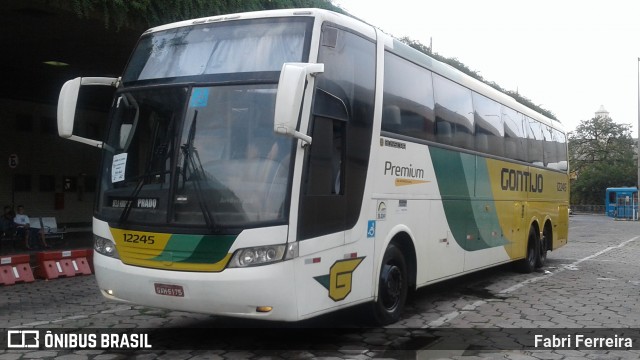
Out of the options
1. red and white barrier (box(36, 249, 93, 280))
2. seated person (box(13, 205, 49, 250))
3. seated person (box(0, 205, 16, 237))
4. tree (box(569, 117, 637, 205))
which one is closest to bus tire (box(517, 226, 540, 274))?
red and white barrier (box(36, 249, 93, 280))

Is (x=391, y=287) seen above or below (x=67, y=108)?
below

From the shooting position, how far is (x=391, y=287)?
25.1 ft

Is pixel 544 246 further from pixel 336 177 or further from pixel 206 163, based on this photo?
pixel 206 163

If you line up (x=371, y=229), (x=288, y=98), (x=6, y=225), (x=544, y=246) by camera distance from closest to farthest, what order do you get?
(x=288, y=98) < (x=371, y=229) < (x=544, y=246) < (x=6, y=225)

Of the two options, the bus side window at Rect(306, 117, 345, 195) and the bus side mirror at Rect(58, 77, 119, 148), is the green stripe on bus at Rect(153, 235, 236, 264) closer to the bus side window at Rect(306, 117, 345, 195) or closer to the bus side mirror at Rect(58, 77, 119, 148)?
the bus side window at Rect(306, 117, 345, 195)

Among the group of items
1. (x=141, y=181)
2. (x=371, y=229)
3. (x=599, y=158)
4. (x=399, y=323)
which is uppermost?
(x=599, y=158)

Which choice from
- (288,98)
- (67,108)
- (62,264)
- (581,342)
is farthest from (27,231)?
(581,342)

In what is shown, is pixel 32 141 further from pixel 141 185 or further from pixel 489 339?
pixel 489 339

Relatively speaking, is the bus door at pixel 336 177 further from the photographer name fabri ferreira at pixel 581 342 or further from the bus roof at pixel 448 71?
the photographer name fabri ferreira at pixel 581 342

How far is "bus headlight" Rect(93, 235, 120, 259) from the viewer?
251 inches

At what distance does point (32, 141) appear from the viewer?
900 inches

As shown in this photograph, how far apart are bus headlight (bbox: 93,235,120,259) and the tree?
3144 inches

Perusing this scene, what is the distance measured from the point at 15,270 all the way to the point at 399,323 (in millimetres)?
7244

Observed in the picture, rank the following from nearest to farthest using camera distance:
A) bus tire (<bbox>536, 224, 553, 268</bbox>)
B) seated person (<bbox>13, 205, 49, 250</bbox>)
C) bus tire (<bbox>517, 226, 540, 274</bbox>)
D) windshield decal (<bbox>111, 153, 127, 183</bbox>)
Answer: windshield decal (<bbox>111, 153, 127, 183</bbox>)
bus tire (<bbox>517, 226, 540, 274</bbox>)
bus tire (<bbox>536, 224, 553, 268</bbox>)
seated person (<bbox>13, 205, 49, 250</bbox>)
